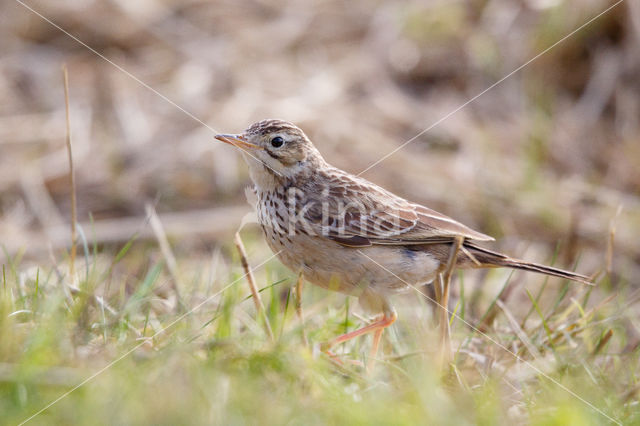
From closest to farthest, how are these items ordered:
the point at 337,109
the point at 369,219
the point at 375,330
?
the point at 375,330, the point at 369,219, the point at 337,109

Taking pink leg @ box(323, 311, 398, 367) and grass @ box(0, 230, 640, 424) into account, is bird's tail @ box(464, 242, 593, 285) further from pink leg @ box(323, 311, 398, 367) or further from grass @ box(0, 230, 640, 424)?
pink leg @ box(323, 311, 398, 367)

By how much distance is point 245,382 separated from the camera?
3.34 meters

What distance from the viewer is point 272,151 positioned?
4867 millimetres

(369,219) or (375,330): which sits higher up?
(369,219)

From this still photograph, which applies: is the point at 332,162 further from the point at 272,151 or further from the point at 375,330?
the point at 375,330

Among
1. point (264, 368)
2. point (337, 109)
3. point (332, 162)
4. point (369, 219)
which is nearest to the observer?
point (264, 368)

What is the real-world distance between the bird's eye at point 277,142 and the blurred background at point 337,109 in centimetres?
362

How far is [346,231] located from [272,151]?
0.74 metres

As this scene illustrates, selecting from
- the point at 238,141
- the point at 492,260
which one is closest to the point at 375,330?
the point at 492,260

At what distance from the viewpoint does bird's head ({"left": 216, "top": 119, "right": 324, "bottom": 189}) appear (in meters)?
4.86

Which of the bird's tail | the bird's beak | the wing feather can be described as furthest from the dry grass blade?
the bird's beak

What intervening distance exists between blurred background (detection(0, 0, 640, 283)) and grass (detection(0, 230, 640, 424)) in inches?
146

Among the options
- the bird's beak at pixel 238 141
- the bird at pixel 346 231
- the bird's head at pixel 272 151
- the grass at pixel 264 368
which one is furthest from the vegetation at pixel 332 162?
the bird's beak at pixel 238 141

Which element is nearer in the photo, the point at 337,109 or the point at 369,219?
the point at 369,219
